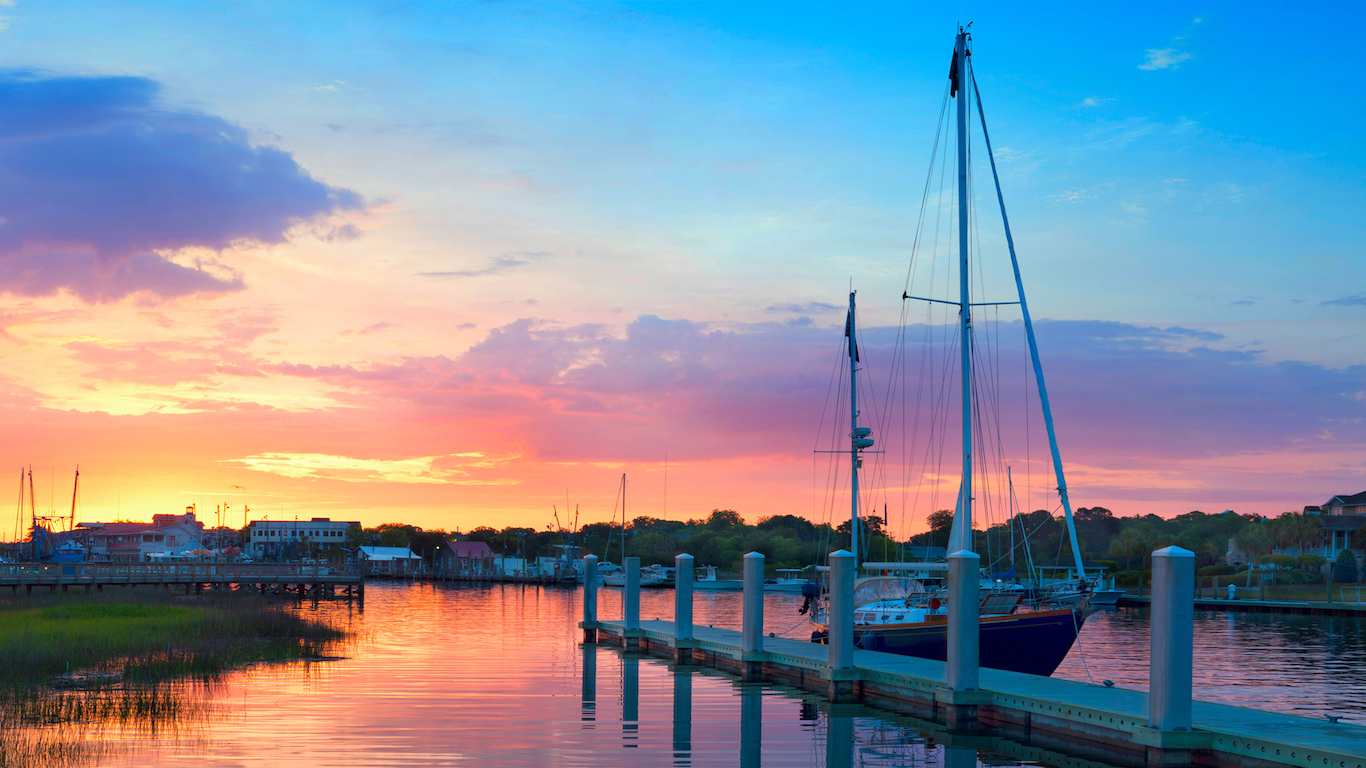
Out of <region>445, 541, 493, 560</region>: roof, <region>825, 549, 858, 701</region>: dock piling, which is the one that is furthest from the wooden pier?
<region>445, 541, 493, 560</region>: roof

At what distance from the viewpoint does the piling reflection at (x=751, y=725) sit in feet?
61.3

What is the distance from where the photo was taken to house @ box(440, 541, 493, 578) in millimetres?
156500

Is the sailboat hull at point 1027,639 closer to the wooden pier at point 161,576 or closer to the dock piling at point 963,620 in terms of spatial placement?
the dock piling at point 963,620

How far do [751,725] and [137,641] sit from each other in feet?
70.2

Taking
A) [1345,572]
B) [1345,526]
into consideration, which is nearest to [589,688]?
[1345,572]

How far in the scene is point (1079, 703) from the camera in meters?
19.2

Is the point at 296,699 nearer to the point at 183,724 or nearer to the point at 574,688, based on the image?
the point at 183,724

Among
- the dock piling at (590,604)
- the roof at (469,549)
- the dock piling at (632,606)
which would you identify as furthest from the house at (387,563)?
the dock piling at (632,606)

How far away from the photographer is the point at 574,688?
28.0 meters

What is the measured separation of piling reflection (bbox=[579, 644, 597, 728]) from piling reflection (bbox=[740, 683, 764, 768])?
301 centimetres

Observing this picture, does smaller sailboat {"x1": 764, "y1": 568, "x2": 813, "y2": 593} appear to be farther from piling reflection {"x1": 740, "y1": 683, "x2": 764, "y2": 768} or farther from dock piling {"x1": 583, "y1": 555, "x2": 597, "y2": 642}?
piling reflection {"x1": 740, "y1": 683, "x2": 764, "y2": 768}

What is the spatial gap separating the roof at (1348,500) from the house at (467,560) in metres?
106

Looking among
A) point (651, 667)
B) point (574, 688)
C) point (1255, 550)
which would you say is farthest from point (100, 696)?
point (1255, 550)

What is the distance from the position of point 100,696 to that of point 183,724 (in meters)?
4.82
